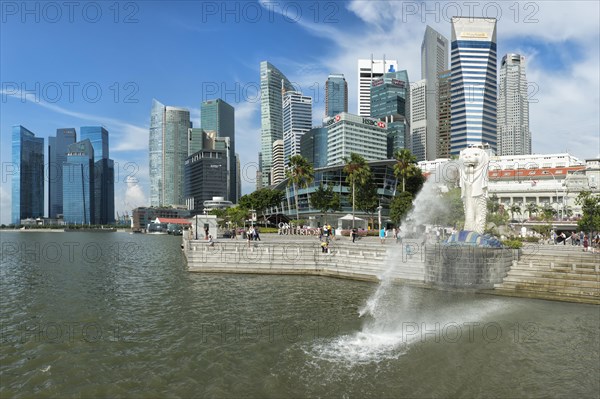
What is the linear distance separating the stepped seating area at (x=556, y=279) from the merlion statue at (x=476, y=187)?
492 cm

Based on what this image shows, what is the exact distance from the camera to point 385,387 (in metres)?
11.7

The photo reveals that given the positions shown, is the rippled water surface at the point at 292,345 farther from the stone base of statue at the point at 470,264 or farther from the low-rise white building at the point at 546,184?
the low-rise white building at the point at 546,184

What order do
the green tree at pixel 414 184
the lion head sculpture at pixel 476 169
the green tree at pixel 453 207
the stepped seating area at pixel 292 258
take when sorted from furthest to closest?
the green tree at pixel 414 184 < the green tree at pixel 453 207 < the stepped seating area at pixel 292 258 < the lion head sculpture at pixel 476 169

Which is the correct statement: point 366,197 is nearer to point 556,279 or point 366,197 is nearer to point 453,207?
point 453,207

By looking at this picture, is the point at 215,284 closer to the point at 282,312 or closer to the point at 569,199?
the point at 282,312

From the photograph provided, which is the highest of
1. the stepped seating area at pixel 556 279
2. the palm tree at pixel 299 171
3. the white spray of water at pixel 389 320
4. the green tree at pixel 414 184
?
the palm tree at pixel 299 171

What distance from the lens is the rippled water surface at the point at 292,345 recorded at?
11.9 m

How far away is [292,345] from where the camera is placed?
15375 mm

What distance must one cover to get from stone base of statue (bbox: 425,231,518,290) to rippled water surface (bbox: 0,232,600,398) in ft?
4.74

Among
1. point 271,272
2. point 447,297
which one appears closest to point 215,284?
point 271,272

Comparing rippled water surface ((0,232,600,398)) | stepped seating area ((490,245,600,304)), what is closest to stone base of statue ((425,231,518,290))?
stepped seating area ((490,245,600,304))

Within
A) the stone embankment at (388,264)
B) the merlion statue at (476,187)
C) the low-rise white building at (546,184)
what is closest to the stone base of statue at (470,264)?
the stone embankment at (388,264)

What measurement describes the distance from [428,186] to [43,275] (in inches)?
2434

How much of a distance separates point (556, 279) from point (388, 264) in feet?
36.2
